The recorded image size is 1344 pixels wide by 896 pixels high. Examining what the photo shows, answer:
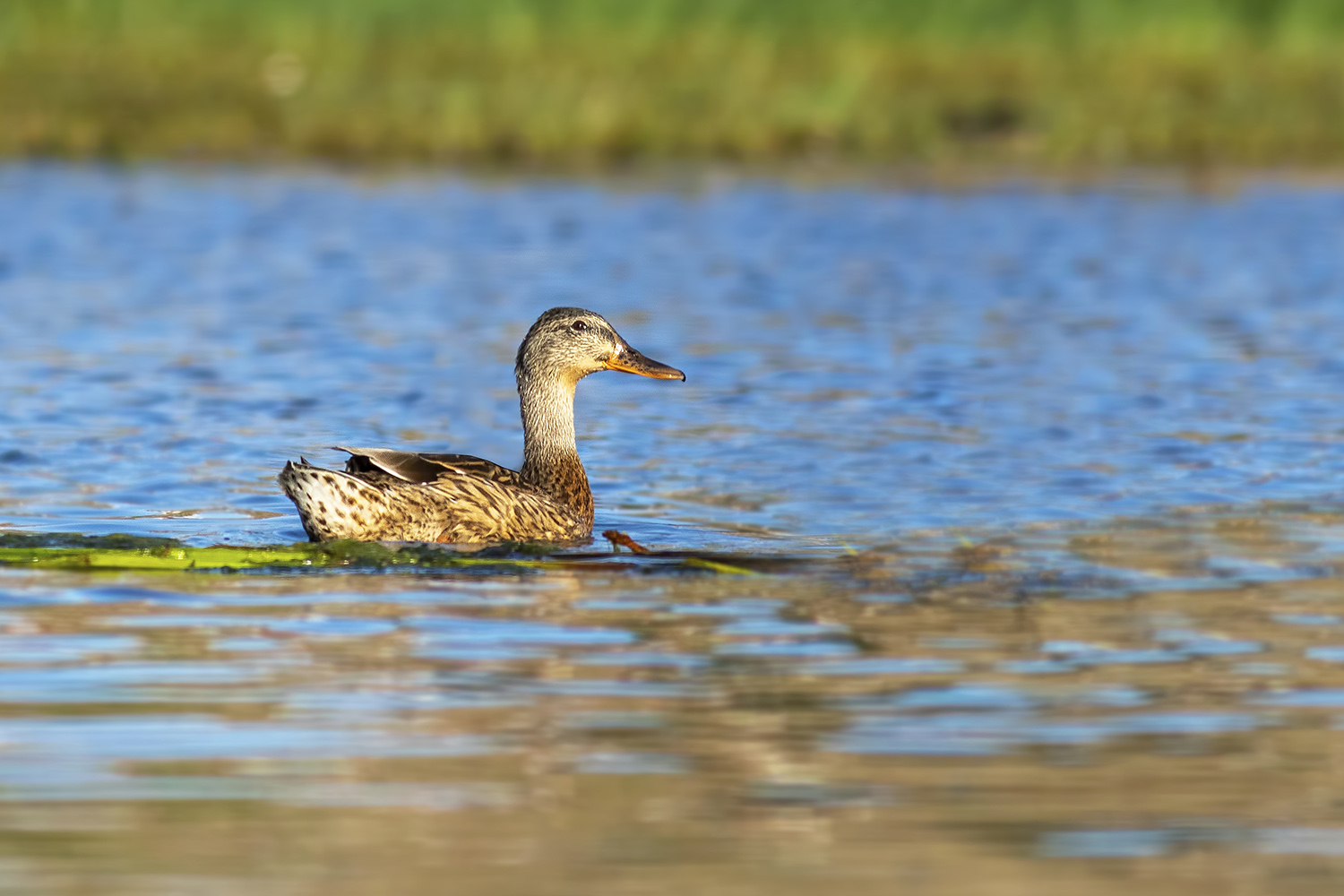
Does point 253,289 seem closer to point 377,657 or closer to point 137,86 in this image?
point 137,86

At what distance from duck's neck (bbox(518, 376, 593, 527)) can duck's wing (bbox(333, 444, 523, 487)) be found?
39 centimetres

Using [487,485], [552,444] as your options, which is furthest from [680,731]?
[552,444]

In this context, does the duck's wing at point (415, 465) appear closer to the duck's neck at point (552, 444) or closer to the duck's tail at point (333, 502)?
the duck's tail at point (333, 502)

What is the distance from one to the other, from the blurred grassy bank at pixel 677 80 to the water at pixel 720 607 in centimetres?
812

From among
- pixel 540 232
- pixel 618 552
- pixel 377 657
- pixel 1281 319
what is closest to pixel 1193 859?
pixel 377 657

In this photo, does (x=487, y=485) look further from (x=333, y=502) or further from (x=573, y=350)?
(x=573, y=350)

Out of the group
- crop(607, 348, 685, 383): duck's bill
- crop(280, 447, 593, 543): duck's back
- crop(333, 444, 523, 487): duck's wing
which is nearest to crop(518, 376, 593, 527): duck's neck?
crop(607, 348, 685, 383): duck's bill

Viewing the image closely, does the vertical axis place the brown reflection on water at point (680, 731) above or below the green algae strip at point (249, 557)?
below

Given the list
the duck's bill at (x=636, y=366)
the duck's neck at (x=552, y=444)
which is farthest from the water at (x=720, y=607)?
the duck's bill at (x=636, y=366)

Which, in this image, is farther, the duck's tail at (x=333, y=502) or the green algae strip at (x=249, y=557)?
the duck's tail at (x=333, y=502)

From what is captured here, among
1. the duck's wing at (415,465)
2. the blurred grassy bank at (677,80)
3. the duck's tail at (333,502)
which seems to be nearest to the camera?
the duck's tail at (333,502)

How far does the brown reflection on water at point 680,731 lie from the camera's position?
5109 mm

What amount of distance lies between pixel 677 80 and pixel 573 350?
743 inches

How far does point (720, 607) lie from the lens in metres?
7.96
